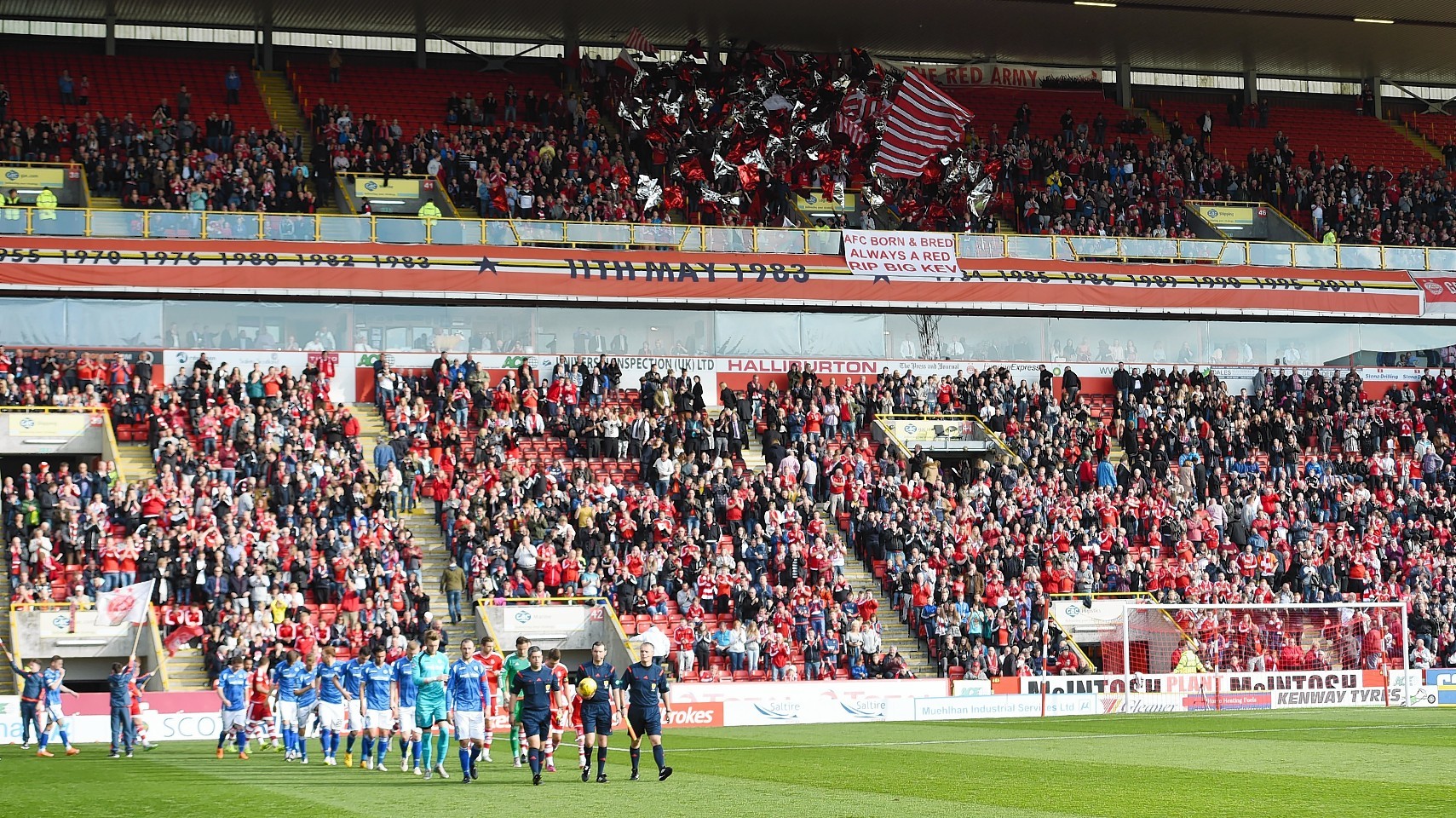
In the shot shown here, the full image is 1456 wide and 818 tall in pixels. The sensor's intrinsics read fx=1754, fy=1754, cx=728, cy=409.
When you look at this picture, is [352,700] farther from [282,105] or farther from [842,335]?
[282,105]

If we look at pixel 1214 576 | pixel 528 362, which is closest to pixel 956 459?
pixel 1214 576

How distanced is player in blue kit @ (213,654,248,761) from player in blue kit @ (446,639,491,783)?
5858 mm

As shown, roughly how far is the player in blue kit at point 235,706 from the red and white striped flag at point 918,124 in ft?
90.1

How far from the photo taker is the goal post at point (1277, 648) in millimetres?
32438

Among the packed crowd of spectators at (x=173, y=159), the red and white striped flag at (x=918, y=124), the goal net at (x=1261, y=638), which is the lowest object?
the goal net at (x=1261, y=638)

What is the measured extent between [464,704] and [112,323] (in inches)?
1010

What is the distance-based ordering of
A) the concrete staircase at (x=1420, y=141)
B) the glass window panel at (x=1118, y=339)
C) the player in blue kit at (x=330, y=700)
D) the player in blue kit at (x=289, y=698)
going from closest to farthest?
the player in blue kit at (x=330, y=700) < the player in blue kit at (x=289, y=698) < the glass window panel at (x=1118, y=339) < the concrete staircase at (x=1420, y=141)

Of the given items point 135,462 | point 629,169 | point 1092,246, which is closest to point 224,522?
point 135,462

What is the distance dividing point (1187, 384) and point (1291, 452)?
3599 mm

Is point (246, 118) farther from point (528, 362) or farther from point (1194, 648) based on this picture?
point (1194, 648)

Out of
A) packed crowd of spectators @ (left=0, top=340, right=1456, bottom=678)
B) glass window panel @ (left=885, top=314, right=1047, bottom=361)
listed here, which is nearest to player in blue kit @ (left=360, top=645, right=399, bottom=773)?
packed crowd of spectators @ (left=0, top=340, right=1456, bottom=678)

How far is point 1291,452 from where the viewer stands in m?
42.9

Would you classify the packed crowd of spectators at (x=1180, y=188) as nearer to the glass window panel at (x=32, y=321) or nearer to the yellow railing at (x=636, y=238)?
the yellow railing at (x=636, y=238)

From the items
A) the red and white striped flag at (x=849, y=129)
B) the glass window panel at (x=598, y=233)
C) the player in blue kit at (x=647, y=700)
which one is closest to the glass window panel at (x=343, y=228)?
the glass window panel at (x=598, y=233)
